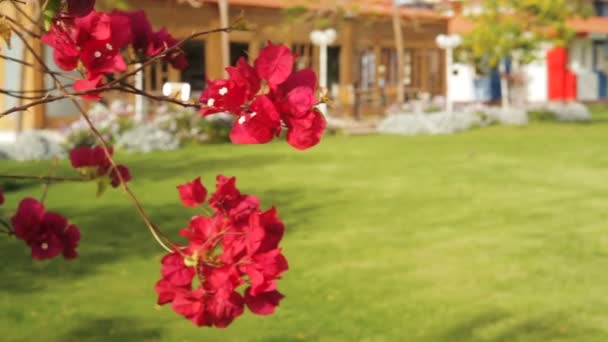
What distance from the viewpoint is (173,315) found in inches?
277

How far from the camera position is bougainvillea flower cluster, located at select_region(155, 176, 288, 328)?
254 centimetres

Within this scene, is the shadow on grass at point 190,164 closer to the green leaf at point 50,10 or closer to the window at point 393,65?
the green leaf at point 50,10

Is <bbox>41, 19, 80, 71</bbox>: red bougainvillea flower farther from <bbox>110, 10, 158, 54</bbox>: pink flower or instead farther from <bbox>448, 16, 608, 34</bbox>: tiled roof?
<bbox>448, 16, 608, 34</bbox>: tiled roof

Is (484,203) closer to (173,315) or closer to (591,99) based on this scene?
(173,315)

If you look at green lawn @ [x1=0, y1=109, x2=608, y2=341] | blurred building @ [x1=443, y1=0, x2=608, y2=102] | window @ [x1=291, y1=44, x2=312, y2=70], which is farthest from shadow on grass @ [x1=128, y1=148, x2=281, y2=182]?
blurred building @ [x1=443, y1=0, x2=608, y2=102]

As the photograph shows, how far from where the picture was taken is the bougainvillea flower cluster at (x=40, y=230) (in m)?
3.52

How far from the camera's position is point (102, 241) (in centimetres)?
978

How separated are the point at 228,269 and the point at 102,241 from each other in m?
7.46

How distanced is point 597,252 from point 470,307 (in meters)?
Answer: 2.39

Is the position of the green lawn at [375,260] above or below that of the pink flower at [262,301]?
below

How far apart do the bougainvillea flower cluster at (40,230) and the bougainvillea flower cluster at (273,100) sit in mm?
1361

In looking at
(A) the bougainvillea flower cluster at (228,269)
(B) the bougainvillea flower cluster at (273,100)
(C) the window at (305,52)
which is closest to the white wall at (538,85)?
(C) the window at (305,52)

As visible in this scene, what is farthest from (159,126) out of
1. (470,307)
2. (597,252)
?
(470,307)

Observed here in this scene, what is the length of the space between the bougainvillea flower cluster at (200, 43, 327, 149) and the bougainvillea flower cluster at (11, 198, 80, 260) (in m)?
1.36
